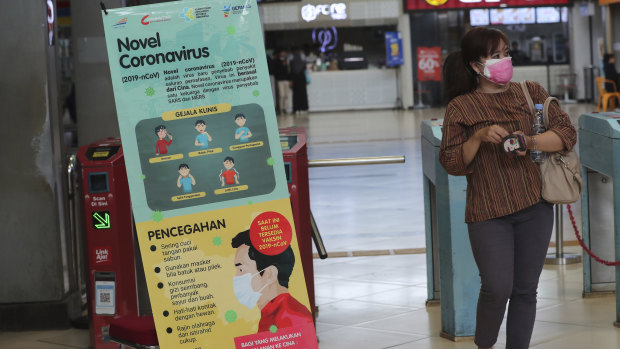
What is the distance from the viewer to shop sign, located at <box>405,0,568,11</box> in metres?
16.7

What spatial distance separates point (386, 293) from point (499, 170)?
85.9 inches

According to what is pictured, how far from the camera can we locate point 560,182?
323cm

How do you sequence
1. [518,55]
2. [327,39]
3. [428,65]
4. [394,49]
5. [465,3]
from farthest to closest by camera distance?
[327,39], [518,55], [428,65], [394,49], [465,3]

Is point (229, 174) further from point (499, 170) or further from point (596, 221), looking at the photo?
point (596, 221)

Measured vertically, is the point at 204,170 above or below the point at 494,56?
below

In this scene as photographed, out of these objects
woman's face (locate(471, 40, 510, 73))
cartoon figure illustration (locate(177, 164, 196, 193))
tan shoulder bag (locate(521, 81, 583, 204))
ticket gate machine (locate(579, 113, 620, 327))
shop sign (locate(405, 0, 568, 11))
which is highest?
shop sign (locate(405, 0, 568, 11))

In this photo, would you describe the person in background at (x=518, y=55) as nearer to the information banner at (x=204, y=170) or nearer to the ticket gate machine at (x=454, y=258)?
the ticket gate machine at (x=454, y=258)

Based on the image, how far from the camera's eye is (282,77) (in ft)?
72.3

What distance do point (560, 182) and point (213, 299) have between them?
1.27 m

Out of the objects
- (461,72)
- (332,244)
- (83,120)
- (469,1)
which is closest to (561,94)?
(469,1)

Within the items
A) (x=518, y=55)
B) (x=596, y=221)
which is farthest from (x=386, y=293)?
(x=518, y=55)

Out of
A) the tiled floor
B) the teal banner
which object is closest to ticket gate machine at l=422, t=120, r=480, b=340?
the tiled floor

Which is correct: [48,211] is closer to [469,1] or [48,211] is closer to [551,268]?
[551,268]

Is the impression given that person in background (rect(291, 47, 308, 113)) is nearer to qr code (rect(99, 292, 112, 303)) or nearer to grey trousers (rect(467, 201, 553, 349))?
qr code (rect(99, 292, 112, 303))
